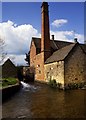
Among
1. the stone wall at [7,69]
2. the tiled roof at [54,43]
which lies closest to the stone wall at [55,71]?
the stone wall at [7,69]

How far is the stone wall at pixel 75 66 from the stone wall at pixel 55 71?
0.84m

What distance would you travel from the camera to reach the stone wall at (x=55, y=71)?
2897cm

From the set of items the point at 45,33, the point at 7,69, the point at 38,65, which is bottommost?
the point at 7,69

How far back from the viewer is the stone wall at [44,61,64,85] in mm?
28969

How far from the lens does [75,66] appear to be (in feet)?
95.6

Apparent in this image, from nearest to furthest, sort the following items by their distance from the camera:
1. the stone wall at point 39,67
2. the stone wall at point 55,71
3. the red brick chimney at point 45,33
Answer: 1. the stone wall at point 55,71
2. the red brick chimney at point 45,33
3. the stone wall at point 39,67

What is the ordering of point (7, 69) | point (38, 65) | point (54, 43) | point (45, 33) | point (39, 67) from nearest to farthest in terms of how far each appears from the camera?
point (7, 69)
point (45, 33)
point (39, 67)
point (38, 65)
point (54, 43)

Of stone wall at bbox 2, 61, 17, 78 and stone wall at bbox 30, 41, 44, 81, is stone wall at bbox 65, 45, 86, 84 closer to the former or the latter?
stone wall at bbox 30, 41, 44, 81

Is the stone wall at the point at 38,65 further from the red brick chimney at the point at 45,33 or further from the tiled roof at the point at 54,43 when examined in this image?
the tiled roof at the point at 54,43

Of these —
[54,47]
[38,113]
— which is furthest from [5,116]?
[54,47]

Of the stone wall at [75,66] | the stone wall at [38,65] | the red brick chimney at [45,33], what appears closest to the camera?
the stone wall at [75,66]

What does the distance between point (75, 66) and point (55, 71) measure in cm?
382

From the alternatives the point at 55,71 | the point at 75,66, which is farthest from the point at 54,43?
the point at 75,66

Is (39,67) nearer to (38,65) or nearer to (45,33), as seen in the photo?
(38,65)
